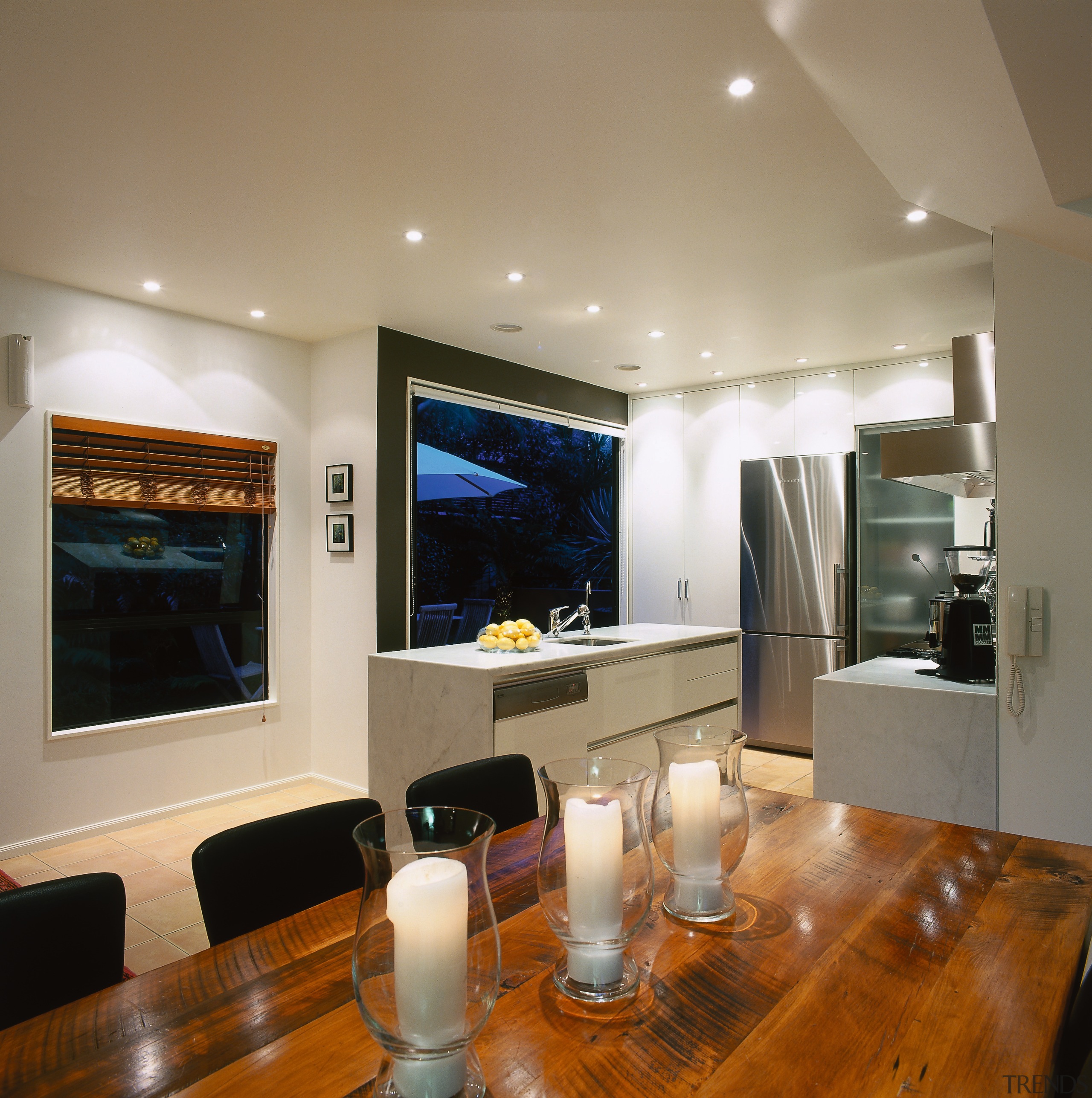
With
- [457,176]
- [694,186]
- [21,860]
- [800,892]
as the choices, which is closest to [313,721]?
[21,860]

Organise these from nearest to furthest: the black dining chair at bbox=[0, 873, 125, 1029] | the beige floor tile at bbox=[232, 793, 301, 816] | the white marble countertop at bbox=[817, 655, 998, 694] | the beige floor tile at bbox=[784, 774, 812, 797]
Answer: the black dining chair at bbox=[0, 873, 125, 1029]
the white marble countertop at bbox=[817, 655, 998, 694]
the beige floor tile at bbox=[232, 793, 301, 816]
the beige floor tile at bbox=[784, 774, 812, 797]

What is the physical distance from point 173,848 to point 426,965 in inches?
136

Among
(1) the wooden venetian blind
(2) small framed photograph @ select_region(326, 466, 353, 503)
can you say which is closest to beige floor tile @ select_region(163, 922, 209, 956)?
(1) the wooden venetian blind

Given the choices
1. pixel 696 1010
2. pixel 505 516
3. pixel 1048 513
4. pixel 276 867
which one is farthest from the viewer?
pixel 505 516

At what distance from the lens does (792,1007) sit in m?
0.88

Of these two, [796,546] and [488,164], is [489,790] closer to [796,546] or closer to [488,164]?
[488,164]

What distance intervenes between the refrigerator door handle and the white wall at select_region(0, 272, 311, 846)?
10.9 feet

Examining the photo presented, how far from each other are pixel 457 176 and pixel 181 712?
3.07 meters

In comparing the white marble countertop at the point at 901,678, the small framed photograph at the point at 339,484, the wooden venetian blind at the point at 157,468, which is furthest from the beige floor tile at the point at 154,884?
the white marble countertop at the point at 901,678

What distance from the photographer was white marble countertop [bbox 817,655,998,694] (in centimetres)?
276

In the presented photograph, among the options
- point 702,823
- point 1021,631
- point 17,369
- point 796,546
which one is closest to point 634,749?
point 1021,631

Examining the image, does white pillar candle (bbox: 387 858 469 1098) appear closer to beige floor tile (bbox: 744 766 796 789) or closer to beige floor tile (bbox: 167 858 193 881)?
beige floor tile (bbox: 167 858 193 881)

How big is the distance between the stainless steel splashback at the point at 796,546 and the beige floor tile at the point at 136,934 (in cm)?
396

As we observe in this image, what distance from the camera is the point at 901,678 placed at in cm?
299
